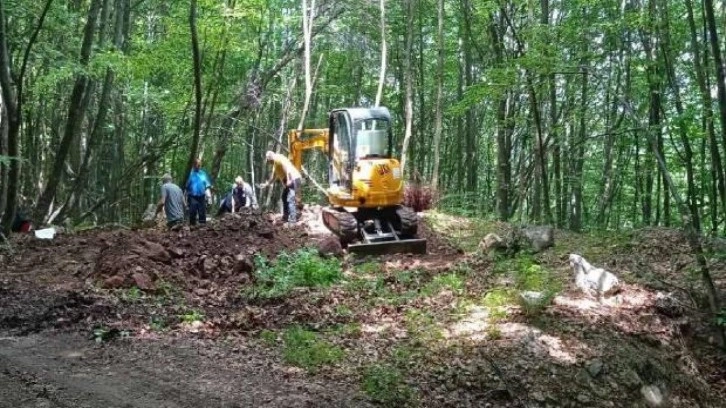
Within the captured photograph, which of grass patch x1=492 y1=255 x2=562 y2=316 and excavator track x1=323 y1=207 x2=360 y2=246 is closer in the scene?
grass patch x1=492 y1=255 x2=562 y2=316

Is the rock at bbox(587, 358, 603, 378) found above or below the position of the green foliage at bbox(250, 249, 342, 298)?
below

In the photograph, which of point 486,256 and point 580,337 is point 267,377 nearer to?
point 580,337

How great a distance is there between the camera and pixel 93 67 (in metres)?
11.8

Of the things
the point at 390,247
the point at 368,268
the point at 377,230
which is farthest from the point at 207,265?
the point at 377,230

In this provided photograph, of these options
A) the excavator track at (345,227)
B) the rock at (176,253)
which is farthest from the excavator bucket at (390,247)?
the rock at (176,253)

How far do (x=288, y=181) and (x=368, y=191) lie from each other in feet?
7.03

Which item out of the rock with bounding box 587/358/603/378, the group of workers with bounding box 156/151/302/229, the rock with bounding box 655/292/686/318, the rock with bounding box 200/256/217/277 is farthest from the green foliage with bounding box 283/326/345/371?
the group of workers with bounding box 156/151/302/229

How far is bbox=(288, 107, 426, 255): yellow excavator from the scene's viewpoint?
11.8 m

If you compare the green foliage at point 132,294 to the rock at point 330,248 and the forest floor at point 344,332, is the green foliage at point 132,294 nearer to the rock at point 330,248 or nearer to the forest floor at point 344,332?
the forest floor at point 344,332

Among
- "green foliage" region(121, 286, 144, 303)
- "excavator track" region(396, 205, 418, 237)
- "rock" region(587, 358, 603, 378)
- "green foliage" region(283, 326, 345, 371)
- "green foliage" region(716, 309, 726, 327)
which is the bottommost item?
"rock" region(587, 358, 603, 378)

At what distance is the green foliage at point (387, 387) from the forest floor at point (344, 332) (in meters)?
0.01

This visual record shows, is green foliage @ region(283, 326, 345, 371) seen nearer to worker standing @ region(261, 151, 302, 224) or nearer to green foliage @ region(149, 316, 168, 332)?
green foliage @ region(149, 316, 168, 332)

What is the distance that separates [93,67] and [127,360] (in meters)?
7.91

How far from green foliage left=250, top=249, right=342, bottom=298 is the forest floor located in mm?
37
